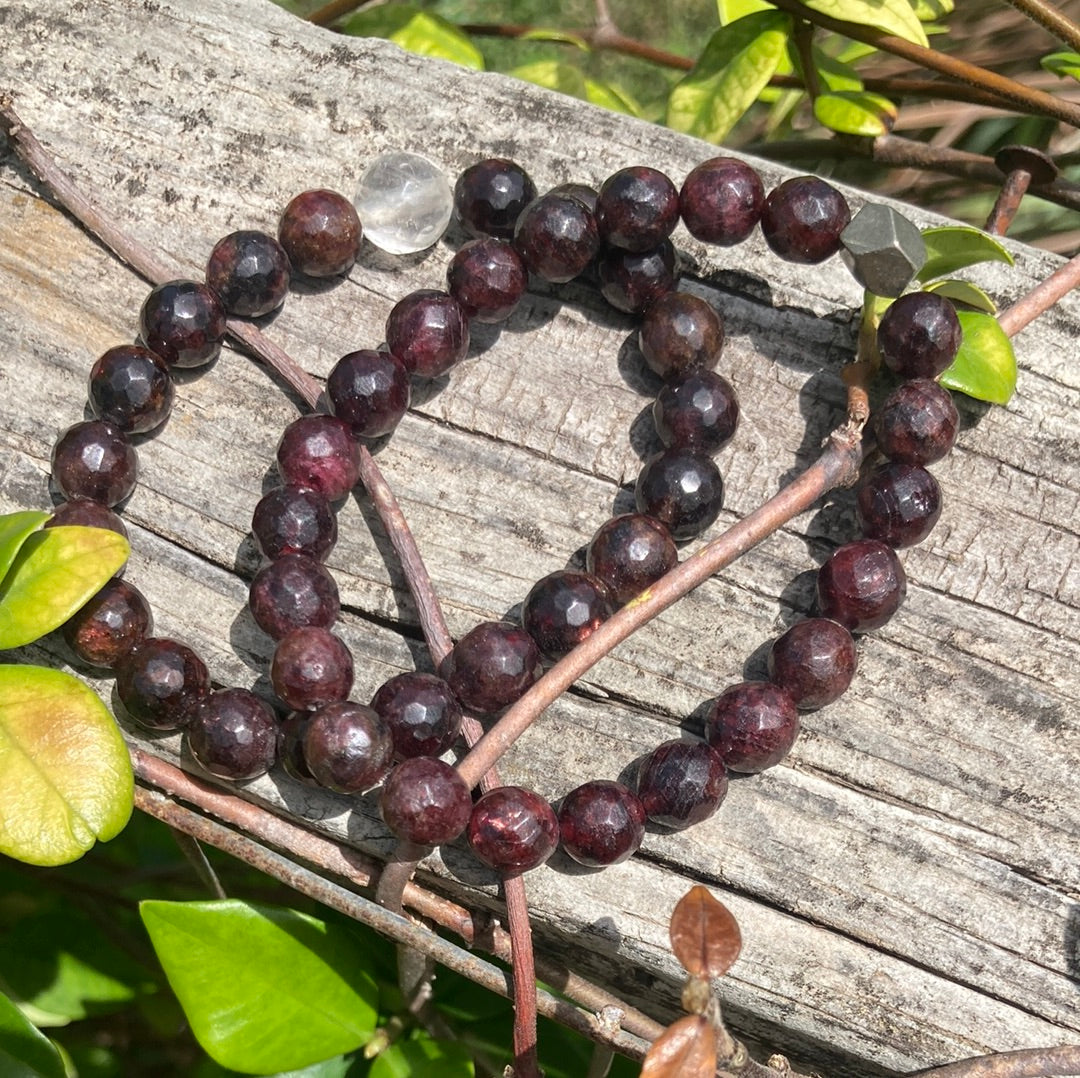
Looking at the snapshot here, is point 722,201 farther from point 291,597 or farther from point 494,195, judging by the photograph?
point 291,597

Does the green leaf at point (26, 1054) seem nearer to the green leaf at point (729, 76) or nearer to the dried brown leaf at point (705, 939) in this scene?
the dried brown leaf at point (705, 939)

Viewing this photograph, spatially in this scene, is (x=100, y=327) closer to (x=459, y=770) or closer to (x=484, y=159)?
(x=484, y=159)

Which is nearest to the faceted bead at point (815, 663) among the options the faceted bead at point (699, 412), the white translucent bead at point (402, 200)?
the faceted bead at point (699, 412)

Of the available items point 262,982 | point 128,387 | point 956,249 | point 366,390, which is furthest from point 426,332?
point 262,982

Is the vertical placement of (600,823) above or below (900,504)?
below

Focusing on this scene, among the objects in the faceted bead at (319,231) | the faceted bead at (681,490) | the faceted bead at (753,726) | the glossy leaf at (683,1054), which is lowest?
the glossy leaf at (683,1054)

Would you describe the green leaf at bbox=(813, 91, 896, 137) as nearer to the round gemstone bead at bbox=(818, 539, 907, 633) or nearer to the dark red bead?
the dark red bead

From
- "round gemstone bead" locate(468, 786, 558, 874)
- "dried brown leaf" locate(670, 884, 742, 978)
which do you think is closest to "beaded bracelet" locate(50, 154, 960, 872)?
"round gemstone bead" locate(468, 786, 558, 874)
